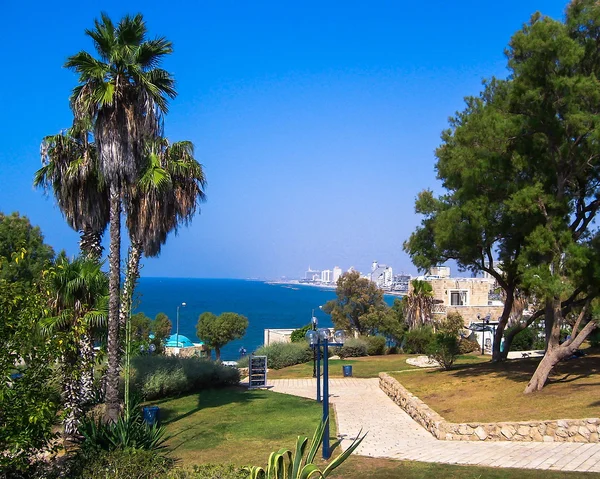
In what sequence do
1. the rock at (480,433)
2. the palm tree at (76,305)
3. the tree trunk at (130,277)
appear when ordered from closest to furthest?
1. the rock at (480,433)
2. the tree trunk at (130,277)
3. the palm tree at (76,305)

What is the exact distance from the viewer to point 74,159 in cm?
1688

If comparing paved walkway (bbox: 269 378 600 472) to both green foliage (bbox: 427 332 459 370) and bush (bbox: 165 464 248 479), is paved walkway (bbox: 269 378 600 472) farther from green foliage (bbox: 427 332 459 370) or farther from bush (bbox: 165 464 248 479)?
green foliage (bbox: 427 332 459 370)

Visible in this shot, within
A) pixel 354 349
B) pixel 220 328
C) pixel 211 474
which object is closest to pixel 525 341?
pixel 354 349

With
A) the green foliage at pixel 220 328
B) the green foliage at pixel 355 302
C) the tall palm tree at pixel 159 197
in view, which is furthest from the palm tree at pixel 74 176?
the green foliage at pixel 355 302

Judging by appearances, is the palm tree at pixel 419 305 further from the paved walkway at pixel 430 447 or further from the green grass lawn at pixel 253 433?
the paved walkway at pixel 430 447

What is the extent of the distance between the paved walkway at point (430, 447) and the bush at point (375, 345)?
18.0 m

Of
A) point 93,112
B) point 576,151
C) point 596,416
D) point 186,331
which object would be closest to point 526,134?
point 576,151

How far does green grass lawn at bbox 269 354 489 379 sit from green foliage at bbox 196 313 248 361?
12867 mm

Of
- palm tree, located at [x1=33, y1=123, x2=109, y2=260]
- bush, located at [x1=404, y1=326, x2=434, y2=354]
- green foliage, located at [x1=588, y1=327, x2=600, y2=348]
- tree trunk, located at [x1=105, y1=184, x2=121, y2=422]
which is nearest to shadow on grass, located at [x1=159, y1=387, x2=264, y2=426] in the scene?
tree trunk, located at [x1=105, y1=184, x2=121, y2=422]

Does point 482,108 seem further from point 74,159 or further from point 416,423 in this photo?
point 74,159

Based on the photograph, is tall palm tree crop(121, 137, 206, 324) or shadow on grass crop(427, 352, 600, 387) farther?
shadow on grass crop(427, 352, 600, 387)

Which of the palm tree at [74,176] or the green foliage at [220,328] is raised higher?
the palm tree at [74,176]

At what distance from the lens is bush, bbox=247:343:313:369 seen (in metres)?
32.7

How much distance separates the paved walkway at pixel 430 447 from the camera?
35.3 ft
